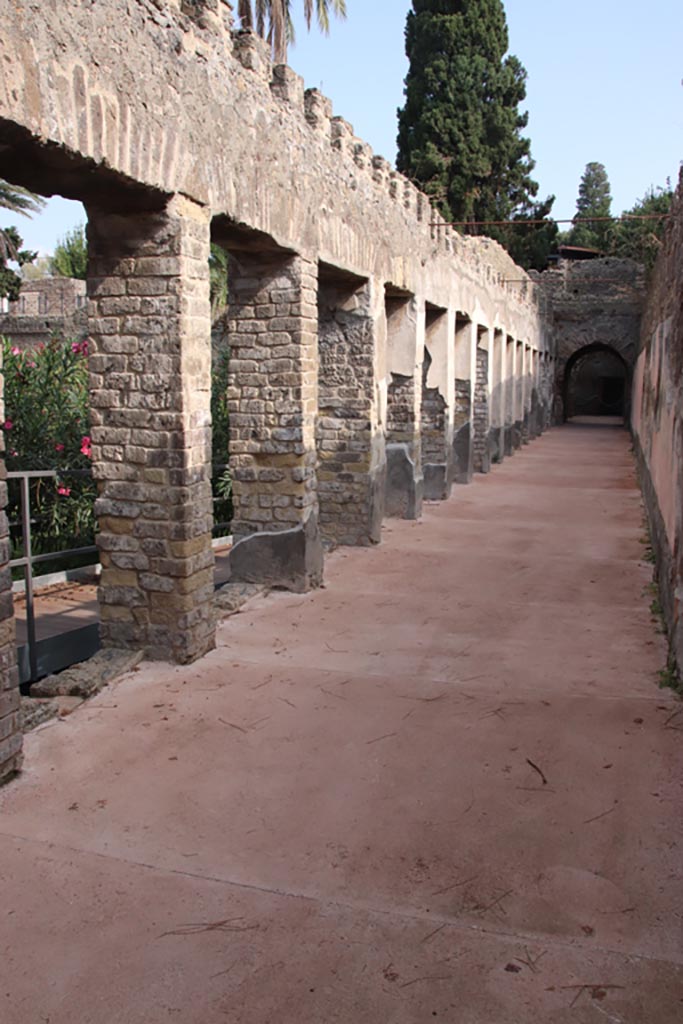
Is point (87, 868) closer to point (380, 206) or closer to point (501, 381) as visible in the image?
point (380, 206)

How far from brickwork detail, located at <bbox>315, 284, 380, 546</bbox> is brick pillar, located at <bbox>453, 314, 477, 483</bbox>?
5.50 meters

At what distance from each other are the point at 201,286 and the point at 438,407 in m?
7.58

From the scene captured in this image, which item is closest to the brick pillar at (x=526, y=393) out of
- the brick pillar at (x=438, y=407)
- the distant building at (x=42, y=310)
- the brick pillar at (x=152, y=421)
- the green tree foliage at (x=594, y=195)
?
the brick pillar at (x=438, y=407)

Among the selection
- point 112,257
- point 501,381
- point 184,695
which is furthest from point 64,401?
point 501,381

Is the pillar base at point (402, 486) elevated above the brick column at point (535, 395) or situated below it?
below

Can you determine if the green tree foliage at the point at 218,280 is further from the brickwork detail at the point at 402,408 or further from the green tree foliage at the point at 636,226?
the green tree foliage at the point at 636,226

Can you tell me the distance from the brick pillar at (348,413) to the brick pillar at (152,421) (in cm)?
332

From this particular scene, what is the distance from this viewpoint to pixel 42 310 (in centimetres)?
2611

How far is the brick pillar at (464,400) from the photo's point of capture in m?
13.9

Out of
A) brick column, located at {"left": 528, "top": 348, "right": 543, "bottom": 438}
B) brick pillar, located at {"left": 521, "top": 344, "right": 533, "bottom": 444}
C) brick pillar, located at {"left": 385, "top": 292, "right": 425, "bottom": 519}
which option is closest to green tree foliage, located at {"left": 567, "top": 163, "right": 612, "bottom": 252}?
brick column, located at {"left": 528, "top": 348, "right": 543, "bottom": 438}

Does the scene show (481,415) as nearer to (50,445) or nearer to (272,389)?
(50,445)

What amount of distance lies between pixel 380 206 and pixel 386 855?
6880 millimetres

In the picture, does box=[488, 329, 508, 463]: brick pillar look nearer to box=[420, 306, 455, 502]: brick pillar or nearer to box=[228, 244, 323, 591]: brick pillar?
box=[420, 306, 455, 502]: brick pillar

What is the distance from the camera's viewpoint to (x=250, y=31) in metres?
5.76
